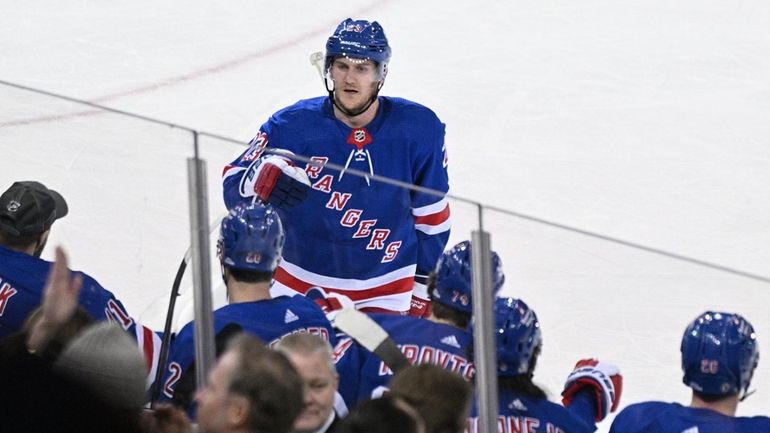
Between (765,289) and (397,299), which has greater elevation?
(765,289)

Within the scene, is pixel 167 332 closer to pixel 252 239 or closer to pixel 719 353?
pixel 252 239

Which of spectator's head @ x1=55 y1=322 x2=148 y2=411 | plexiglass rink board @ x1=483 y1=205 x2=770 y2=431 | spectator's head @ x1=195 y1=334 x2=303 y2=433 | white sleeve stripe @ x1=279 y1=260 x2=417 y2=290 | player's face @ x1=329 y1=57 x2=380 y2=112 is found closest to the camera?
spectator's head @ x1=55 y1=322 x2=148 y2=411

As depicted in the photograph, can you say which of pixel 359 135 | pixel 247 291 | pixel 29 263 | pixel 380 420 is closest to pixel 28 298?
pixel 29 263

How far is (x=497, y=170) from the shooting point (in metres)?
5.57

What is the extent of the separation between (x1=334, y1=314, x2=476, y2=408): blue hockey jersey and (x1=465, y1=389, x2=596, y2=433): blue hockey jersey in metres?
0.10

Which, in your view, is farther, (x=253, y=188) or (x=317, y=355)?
(x=253, y=188)

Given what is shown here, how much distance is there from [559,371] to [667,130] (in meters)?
3.27

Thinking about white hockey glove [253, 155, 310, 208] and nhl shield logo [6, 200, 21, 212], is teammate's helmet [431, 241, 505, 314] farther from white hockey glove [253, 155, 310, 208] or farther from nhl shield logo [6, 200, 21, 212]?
nhl shield logo [6, 200, 21, 212]

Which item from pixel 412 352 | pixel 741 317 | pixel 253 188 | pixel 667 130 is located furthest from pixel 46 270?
pixel 667 130

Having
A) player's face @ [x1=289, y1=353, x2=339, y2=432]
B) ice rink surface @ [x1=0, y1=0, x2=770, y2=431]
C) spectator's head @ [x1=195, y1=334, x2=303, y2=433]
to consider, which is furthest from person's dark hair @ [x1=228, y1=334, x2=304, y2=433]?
ice rink surface @ [x1=0, y1=0, x2=770, y2=431]

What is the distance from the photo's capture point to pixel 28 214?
2.89m

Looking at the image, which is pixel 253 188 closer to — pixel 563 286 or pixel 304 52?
pixel 563 286

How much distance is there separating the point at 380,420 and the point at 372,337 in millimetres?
655

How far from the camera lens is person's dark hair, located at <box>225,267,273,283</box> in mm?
3049
